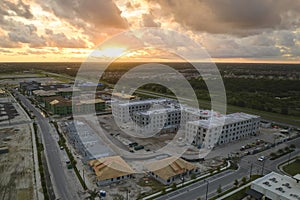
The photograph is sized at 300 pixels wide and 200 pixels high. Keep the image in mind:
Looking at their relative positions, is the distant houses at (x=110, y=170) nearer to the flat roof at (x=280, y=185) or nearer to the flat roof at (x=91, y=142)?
the flat roof at (x=91, y=142)

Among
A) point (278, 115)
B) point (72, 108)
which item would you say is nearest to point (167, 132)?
point (72, 108)

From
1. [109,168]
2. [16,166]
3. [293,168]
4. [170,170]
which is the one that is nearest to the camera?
[109,168]

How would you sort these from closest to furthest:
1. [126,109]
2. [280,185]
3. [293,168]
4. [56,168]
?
[280,185] → [56,168] → [293,168] → [126,109]

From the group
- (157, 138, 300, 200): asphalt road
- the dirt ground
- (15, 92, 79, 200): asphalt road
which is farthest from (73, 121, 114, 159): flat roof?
(157, 138, 300, 200): asphalt road

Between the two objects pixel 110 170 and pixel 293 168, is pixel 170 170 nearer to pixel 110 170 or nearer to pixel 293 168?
pixel 110 170

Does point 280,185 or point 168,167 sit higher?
point 280,185

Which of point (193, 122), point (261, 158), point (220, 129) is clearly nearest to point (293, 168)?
point (261, 158)

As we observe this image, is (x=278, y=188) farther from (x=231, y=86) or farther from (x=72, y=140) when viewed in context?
(x=231, y=86)
